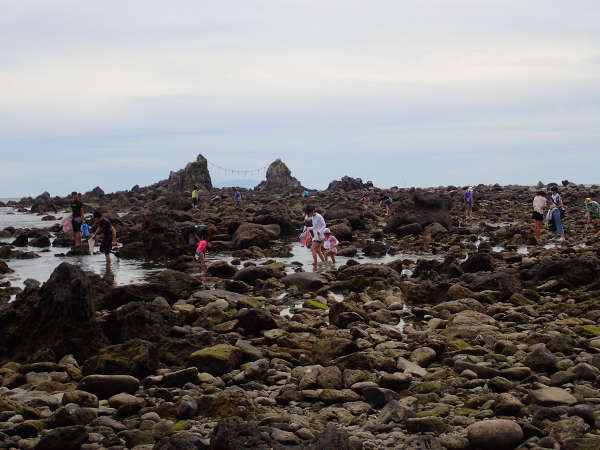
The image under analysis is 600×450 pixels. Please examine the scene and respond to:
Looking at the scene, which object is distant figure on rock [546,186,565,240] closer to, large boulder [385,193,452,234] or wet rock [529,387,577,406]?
large boulder [385,193,452,234]

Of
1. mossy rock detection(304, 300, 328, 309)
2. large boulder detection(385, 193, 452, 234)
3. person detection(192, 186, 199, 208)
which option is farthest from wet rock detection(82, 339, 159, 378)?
person detection(192, 186, 199, 208)

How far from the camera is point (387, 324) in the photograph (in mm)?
12047

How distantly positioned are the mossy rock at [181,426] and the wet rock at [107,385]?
1.48 m

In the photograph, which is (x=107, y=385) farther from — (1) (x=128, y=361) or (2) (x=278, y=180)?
(2) (x=278, y=180)

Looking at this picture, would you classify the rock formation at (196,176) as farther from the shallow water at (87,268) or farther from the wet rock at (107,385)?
the wet rock at (107,385)

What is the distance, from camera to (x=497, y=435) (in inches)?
242

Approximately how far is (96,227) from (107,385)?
17.1 metres

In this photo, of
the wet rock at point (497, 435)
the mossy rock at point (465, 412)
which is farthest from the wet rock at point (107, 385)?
the wet rock at point (497, 435)

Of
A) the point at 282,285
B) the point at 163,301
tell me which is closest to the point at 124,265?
the point at 282,285

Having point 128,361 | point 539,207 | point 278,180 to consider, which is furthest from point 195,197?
point 278,180

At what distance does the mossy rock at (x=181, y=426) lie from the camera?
6.87 m

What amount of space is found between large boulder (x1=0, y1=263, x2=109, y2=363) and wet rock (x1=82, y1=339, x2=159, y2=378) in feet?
3.09

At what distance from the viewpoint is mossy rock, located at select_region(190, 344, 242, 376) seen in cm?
895

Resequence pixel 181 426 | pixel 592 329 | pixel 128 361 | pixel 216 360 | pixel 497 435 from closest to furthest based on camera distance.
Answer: pixel 497 435 → pixel 181 426 → pixel 128 361 → pixel 216 360 → pixel 592 329
